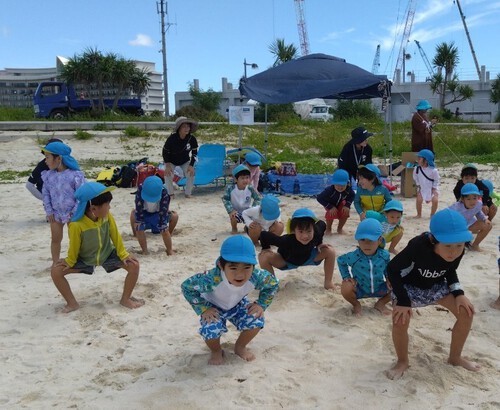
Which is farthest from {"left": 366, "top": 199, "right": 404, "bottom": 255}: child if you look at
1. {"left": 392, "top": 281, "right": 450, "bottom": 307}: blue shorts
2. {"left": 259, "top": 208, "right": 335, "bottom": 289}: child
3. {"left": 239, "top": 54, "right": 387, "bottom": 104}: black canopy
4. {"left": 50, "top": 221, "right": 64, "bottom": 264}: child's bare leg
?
{"left": 239, "top": 54, "right": 387, "bottom": 104}: black canopy

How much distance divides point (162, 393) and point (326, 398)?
36.9 inches

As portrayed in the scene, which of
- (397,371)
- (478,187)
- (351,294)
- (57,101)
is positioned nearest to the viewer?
(397,371)

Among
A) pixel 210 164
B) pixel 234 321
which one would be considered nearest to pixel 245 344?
pixel 234 321

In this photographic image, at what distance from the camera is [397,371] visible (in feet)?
10.3

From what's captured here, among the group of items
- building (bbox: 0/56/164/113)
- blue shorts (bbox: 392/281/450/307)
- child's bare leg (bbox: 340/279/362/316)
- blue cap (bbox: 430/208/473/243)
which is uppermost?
building (bbox: 0/56/164/113)

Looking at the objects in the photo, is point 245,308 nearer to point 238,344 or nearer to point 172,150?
point 238,344

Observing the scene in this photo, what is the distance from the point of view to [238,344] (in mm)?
3418

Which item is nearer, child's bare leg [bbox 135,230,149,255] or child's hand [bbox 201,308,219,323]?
child's hand [bbox 201,308,219,323]

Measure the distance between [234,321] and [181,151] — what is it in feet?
21.8

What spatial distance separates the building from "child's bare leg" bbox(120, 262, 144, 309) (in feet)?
161

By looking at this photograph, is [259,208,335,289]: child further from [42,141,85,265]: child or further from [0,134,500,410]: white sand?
[42,141,85,265]: child

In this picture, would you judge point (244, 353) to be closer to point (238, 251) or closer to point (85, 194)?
point (238, 251)

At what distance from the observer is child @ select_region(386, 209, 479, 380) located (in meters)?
2.89

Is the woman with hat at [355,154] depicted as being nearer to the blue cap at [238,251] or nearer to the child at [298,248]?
the child at [298,248]
